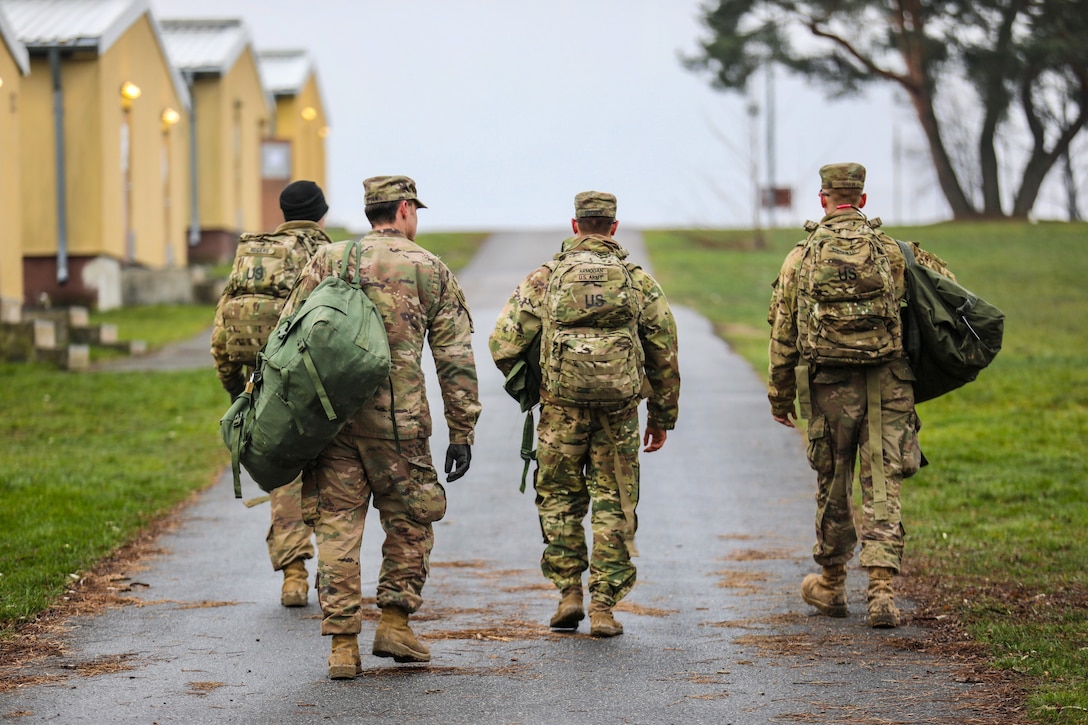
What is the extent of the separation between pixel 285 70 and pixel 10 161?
2030 cm

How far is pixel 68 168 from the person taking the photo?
87.2 feet

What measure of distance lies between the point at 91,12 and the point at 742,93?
73.0ft

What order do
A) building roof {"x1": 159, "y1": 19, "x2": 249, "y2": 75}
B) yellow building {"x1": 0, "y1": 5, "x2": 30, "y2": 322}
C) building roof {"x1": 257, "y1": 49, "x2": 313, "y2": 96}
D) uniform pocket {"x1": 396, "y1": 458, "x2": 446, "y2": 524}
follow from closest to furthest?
uniform pocket {"x1": 396, "y1": 458, "x2": 446, "y2": 524} → yellow building {"x1": 0, "y1": 5, "x2": 30, "y2": 322} → building roof {"x1": 159, "y1": 19, "x2": 249, "y2": 75} → building roof {"x1": 257, "y1": 49, "x2": 313, "y2": 96}

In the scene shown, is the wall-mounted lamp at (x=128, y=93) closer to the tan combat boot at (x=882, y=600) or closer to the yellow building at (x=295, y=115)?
the yellow building at (x=295, y=115)

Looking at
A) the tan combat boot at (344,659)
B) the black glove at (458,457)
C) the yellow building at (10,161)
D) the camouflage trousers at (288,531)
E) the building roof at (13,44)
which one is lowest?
the tan combat boot at (344,659)

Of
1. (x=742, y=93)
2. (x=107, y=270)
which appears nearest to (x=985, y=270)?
(x=742, y=93)

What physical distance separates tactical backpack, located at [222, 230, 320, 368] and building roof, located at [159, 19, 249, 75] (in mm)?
26667

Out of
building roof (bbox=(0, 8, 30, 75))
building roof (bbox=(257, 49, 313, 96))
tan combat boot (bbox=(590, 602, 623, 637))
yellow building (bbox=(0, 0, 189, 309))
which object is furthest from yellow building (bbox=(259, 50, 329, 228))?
tan combat boot (bbox=(590, 602, 623, 637))

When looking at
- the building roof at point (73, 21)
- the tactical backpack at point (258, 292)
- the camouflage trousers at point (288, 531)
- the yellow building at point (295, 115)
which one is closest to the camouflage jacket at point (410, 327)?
the tactical backpack at point (258, 292)

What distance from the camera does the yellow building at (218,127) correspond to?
34.3 m

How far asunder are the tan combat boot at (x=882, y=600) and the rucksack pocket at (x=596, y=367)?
4.91ft

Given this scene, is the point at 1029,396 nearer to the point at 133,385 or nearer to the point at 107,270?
the point at 133,385

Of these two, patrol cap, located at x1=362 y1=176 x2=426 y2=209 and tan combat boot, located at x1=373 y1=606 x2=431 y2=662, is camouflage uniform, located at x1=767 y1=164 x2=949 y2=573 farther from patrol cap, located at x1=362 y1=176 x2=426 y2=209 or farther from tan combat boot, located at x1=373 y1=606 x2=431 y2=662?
tan combat boot, located at x1=373 y1=606 x2=431 y2=662

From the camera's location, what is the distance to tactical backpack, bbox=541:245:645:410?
7.39 meters
